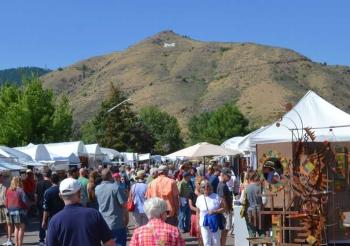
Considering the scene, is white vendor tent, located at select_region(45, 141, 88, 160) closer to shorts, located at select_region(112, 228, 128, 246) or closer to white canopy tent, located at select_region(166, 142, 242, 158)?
white canopy tent, located at select_region(166, 142, 242, 158)

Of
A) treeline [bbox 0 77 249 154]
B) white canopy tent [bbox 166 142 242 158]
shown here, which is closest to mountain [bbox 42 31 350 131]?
treeline [bbox 0 77 249 154]

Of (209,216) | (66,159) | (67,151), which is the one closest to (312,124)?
(209,216)

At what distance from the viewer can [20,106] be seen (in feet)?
156

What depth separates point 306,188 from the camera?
10.9 meters

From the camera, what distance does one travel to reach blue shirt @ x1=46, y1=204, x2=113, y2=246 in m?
5.83

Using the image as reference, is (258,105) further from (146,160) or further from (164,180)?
(164,180)

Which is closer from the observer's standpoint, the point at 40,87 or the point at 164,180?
the point at 164,180

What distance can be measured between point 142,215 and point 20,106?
35612 mm

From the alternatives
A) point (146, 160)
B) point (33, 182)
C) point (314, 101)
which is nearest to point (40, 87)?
point (146, 160)

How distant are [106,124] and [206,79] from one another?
70.0 meters

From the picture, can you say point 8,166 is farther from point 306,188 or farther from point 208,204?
point 306,188

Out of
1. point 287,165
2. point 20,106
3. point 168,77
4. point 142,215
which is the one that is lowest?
point 142,215

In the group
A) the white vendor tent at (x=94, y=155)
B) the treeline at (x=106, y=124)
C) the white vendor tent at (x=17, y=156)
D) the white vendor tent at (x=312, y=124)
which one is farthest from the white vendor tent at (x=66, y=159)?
the treeline at (x=106, y=124)

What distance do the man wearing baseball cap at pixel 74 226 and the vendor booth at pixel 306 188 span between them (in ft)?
18.4
